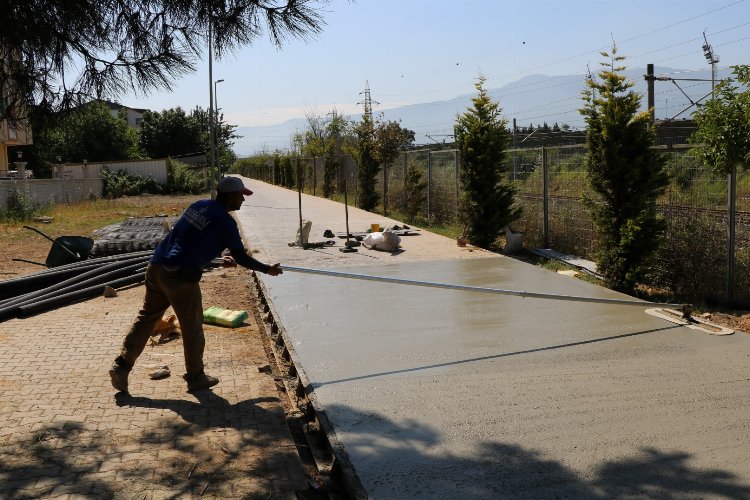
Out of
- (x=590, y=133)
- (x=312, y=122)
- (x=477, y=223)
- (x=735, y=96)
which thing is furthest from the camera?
(x=312, y=122)

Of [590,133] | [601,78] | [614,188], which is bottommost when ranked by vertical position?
[614,188]

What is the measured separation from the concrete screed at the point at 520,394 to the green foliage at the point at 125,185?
109 feet

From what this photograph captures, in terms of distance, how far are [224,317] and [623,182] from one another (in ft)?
17.5

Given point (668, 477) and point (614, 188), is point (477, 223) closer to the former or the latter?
point (614, 188)

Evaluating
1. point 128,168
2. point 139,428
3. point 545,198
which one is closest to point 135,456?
point 139,428

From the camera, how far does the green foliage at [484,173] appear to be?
46.2 feet

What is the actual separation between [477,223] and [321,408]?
9.41 meters

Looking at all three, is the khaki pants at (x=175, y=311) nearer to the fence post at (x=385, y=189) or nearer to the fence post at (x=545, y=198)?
the fence post at (x=545, y=198)

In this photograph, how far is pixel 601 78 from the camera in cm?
1000

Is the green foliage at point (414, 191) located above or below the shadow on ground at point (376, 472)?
above

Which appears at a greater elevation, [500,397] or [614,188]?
[614,188]

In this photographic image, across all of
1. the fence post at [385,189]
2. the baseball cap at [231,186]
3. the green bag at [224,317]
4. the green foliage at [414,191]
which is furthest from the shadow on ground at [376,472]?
the fence post at [385,189]

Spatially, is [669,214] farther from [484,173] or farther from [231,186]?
[231,186]

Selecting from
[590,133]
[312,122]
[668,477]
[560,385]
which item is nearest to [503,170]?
[590,133]
